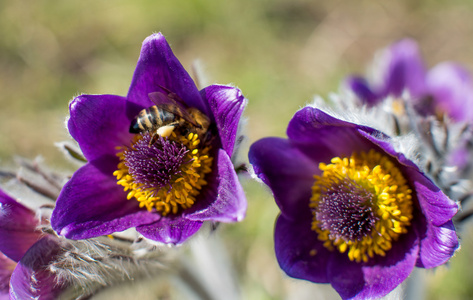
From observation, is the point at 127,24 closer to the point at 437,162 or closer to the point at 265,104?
the point at 265,104

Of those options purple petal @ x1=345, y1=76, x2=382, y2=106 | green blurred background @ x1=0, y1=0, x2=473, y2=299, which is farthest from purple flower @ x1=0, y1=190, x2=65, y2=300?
green blurred background @ x1=0, y1=0, x2=473, y2=299

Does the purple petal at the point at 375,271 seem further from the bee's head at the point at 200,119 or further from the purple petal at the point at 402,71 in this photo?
the purple petal at the point at 402,71

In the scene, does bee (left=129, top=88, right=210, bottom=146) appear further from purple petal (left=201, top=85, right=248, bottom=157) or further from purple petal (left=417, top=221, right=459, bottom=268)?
purple petal (left=417, top=221, right=459, bottom=268)

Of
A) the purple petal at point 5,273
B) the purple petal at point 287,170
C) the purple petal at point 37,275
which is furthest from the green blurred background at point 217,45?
the purple petal at point 37,275

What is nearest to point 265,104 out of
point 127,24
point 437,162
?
point 127,24

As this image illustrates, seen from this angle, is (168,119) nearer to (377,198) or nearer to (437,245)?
(377,198)

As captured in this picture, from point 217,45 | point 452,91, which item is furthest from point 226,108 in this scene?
point 217,45

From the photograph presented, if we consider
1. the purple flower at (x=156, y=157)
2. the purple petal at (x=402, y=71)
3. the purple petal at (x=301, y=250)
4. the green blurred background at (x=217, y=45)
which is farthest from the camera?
the green blurred background at (x=217, y=45)

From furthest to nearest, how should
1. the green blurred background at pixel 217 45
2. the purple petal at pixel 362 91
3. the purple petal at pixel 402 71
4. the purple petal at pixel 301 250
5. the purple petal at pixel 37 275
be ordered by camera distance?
the green blurred background at pixel 217 45 → the purple petal at pixel 402 71 → the purple petal at pixel 362 91 → the purple petal at pixel 301 250 → the purple petal at pixel 37 275
